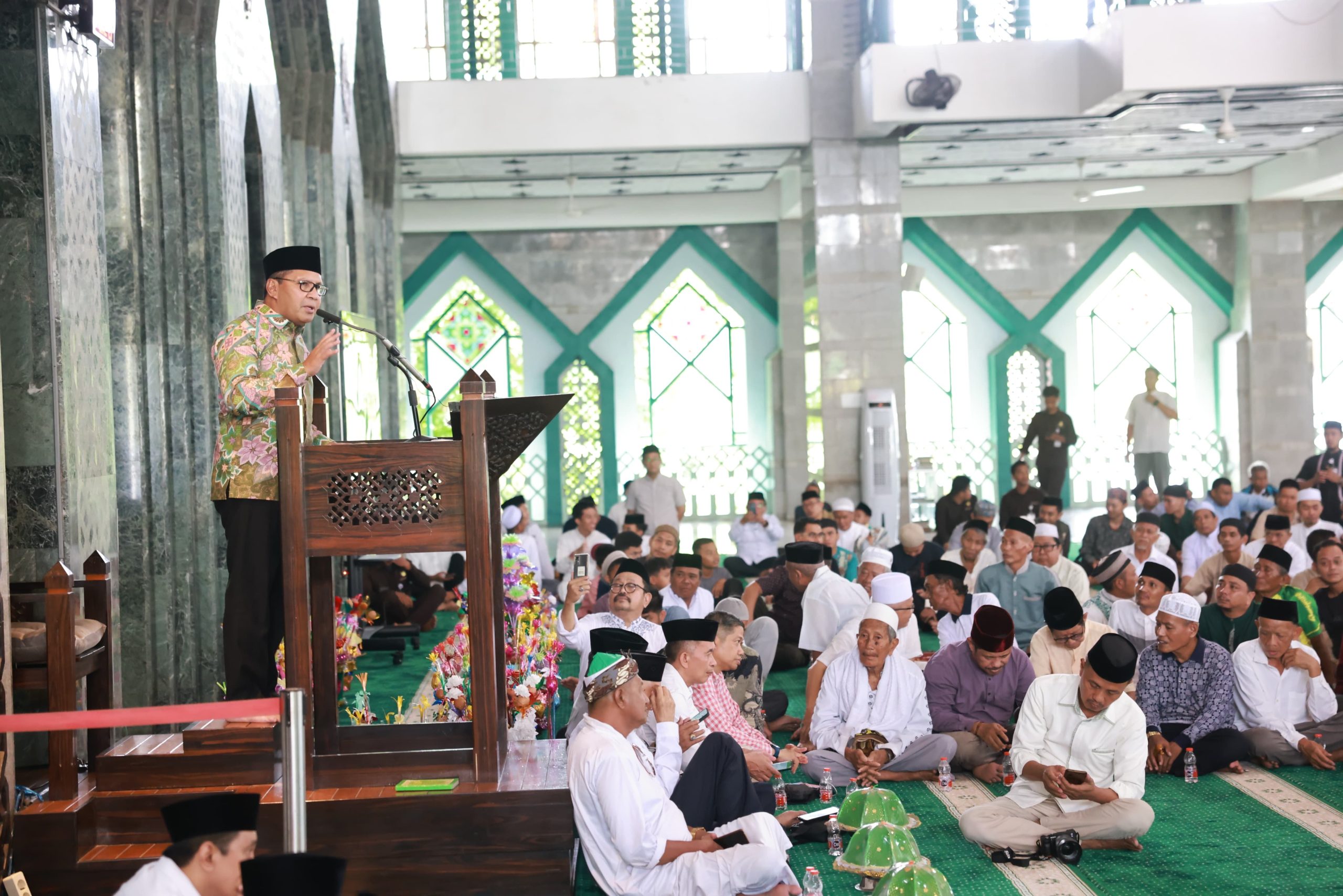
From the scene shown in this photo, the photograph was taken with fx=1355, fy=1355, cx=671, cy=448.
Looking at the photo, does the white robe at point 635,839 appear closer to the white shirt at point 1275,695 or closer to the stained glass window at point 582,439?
the white shirt at point 1275,695

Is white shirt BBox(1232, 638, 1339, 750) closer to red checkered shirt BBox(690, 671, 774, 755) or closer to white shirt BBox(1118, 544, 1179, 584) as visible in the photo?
white shirt BBox(1118, 544, 1179, 584)

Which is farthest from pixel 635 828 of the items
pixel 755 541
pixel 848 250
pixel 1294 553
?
pixel 848 250

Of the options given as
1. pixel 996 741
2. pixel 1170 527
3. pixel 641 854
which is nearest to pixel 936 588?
pixel 996 741

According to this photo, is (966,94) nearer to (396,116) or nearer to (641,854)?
(396,116)

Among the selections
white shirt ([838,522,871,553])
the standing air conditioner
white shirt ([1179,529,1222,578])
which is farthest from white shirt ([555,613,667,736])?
the standing air conditioner

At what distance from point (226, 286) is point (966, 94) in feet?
22.3

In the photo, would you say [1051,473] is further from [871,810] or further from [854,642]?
[871,810]

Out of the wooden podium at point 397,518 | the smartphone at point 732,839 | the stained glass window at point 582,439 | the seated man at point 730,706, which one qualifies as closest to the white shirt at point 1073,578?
the seated man at point 730,706

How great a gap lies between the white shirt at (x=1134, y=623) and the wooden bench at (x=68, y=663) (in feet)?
13.7

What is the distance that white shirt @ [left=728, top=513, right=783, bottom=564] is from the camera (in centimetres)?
1058

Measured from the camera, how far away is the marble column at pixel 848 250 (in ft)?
37.3

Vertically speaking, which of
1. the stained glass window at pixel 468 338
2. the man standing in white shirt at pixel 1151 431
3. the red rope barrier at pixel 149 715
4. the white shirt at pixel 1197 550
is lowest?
the white shirt at pixel 1197 550

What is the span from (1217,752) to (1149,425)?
832 centimetres

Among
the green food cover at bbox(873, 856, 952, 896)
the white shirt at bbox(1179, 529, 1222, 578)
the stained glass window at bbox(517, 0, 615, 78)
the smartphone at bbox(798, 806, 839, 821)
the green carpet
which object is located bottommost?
the green carpet
